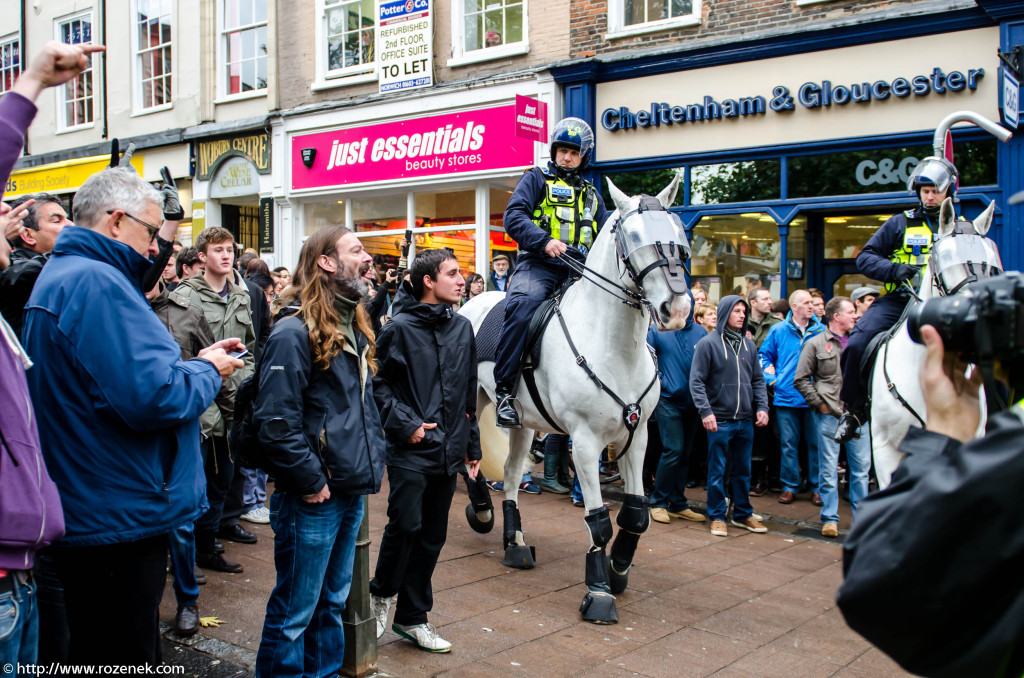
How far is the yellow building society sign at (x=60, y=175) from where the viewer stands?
61.0 feet

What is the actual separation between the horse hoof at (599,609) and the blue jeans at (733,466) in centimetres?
271

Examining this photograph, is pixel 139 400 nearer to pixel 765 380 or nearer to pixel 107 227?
pixel 107 227

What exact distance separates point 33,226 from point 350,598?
2440 millimetres

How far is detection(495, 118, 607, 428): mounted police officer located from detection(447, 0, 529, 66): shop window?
746cm

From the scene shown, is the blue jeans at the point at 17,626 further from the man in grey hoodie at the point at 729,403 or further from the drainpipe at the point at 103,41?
the drainpipe at the point at 103,41

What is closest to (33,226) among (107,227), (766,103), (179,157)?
(107,227)

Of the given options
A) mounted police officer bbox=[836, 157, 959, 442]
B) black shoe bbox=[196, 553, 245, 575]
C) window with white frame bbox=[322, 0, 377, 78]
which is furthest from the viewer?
window with white frame bbox=[322, 0, 377, 78]

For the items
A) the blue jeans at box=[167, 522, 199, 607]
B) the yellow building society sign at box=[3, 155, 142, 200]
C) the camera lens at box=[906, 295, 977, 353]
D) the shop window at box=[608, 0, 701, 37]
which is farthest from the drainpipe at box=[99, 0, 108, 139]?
the camera lens at box=[906, 295, 977, 353]

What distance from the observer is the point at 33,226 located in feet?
13.4

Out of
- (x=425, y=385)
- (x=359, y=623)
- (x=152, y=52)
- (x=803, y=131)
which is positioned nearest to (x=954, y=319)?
(x=425, y=385)

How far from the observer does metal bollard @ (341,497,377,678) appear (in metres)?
4.02

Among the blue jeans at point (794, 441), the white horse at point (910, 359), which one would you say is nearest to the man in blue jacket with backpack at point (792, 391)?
the blue jeans at point (794, 441)

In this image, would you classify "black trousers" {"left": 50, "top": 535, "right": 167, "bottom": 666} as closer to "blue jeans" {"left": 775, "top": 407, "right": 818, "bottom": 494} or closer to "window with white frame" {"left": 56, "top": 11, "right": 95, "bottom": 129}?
"blue jeans" {"left": 775, "top": 407, "right": 818, "bottom": 494}

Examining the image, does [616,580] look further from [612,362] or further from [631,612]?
[612,362]
